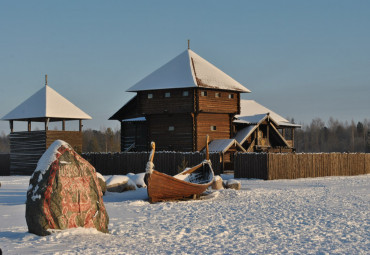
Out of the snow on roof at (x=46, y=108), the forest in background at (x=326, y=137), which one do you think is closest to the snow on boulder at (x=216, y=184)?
the snow on roof at (x=46, y=108)

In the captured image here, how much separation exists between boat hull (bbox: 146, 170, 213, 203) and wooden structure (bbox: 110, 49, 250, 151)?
65.1 feet

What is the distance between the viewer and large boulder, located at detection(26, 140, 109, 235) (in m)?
9.49

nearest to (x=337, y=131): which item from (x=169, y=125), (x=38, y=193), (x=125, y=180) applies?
(x=169, y=125)

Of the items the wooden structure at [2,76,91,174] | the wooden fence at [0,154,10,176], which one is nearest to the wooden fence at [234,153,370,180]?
the wooden structure at [2,76,91,174]

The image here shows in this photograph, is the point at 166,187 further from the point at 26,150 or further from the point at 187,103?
the point at 26,150

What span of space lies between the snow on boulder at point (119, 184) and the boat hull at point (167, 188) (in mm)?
4287

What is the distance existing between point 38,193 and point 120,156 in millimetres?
27475

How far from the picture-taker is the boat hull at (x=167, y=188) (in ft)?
56.5

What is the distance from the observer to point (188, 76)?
39.0 metres

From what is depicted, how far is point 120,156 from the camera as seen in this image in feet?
121

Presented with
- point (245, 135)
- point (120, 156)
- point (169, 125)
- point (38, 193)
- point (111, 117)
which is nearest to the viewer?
point (38, 193)

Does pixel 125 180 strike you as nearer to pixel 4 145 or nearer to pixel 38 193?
pixel 38 193

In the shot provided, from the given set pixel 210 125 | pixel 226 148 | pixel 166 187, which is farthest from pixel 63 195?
pixel 210 125

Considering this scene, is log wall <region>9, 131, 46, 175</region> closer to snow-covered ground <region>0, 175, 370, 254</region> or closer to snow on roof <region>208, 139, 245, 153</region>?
snow on roof <region>208, 139, 245, 153</region>
